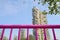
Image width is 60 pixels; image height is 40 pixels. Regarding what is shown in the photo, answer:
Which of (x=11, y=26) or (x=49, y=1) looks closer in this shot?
(x=11, y=26)

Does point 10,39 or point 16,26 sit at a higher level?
point 16,26

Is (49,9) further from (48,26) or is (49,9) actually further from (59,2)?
(48,26)

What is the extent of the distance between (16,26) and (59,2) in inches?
417

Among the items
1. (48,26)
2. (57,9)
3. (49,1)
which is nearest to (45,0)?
(49,1)

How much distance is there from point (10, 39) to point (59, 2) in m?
10.8

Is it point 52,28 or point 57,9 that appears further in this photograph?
point 57,9

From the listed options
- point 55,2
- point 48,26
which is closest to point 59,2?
point 55,2

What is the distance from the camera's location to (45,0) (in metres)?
13.7

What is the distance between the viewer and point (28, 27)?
3479 millimetres

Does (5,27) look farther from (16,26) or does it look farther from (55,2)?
(55,2)

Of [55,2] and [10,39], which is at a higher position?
[55,2]

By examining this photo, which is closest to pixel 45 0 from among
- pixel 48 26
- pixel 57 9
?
pixel 57 9

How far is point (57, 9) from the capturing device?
1384 cm

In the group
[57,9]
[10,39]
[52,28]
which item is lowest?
[10,39]
